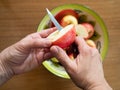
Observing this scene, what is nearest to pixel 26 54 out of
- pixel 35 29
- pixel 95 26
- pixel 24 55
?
pixel 24 55

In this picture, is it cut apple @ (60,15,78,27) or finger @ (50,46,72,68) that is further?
cut apple @ (60,15,78,27)

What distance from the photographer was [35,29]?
81cm

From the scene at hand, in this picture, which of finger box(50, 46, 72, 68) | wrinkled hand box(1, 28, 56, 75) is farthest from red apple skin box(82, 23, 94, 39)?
finger box(50, 46, 72, 68)

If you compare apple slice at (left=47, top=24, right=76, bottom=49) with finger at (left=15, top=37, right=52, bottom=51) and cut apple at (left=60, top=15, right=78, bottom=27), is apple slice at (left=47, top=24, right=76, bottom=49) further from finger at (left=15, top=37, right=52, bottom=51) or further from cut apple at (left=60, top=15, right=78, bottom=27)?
cut apple at (left=60, top=15, right=78, bottom=27)

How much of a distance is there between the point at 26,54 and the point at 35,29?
141 mm

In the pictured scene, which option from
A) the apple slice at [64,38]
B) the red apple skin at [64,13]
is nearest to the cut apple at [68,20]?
the red apple skin at [64,13]

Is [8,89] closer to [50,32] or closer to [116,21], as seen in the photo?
[50,32]

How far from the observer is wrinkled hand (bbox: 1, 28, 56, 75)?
656 mm

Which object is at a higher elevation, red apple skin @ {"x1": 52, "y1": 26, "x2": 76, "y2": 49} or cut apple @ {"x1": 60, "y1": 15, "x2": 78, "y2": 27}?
cut apple @ {"x1": 60, "y1": 15, "x2": 78, "y2": 27}

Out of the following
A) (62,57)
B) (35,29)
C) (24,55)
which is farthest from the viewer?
(35,29)

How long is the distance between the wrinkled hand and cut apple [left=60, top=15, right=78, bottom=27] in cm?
8

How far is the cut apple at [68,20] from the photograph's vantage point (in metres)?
0.77

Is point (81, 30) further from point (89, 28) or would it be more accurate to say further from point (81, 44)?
point (81, 44)

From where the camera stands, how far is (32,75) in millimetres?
787
